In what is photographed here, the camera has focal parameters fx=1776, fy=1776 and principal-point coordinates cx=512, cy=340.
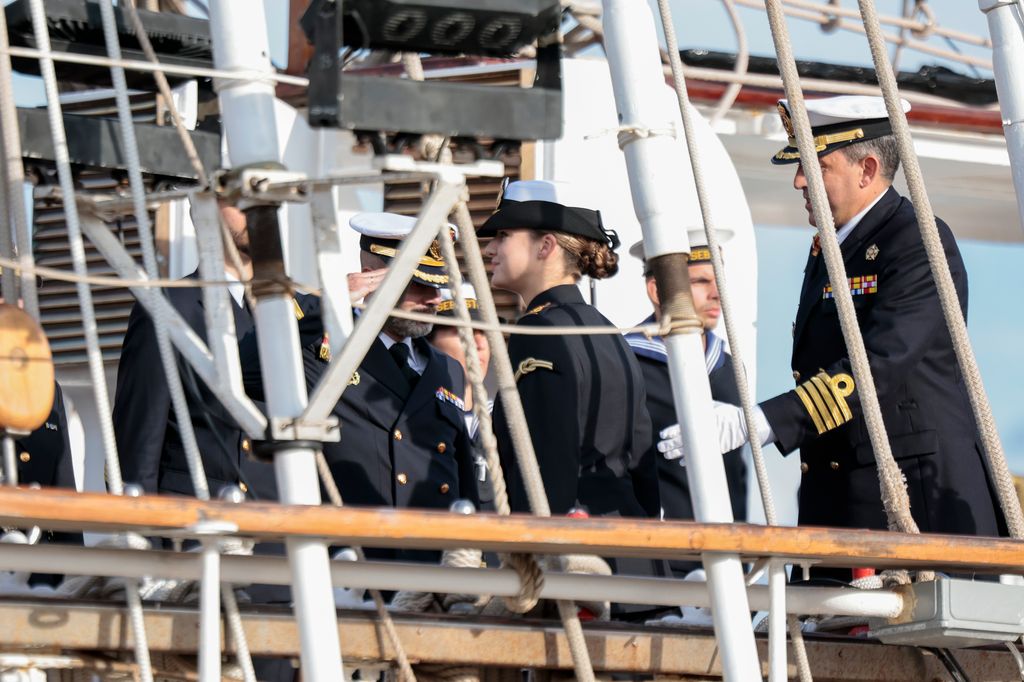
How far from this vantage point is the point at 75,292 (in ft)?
21.8

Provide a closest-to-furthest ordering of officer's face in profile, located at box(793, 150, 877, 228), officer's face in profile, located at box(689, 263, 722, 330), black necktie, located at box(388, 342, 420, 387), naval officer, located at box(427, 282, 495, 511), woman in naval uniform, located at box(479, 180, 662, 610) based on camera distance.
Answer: woman in naval uniform, located at box(479, 180, 662, 610) → officer's face in profile, located at box(793, 150, 877, 228) → black necktie, located at box(388, 342, 420, 387) → naval officer, located at box(427, 282, 495, 511) → officer's face in profile, located at box(689, 263, 722, 330)

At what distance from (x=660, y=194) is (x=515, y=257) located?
1.34m

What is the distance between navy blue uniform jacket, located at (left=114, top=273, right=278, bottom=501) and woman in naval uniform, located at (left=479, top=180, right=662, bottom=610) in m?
0.68

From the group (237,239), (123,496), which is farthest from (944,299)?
(237,239)

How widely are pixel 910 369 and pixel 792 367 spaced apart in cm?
37

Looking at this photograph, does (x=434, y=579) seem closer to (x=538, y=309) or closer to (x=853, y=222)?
(x=538, y=309)

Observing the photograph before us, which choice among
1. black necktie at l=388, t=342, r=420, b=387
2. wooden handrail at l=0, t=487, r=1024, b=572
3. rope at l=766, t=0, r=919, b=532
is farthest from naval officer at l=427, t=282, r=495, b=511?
wooden handrail at l=0, t=487, r=1024, b=572

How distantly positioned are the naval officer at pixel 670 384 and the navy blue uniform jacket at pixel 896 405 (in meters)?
0.27

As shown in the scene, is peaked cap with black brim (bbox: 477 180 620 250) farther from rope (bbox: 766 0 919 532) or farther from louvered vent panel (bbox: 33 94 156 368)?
louvered vent panel (bbox: 33 94 156 368)

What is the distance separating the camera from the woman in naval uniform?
3.97 meters

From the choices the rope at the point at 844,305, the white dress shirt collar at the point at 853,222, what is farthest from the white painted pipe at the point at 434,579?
the white dress shirt collar at the point at 853,222

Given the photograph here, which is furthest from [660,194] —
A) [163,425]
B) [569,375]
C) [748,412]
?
[163,425]

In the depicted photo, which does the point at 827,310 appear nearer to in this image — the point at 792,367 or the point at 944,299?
the point at 792,367

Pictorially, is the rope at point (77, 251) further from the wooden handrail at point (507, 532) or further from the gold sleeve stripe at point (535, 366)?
the gold sleeve stripe at point (535, 366)
